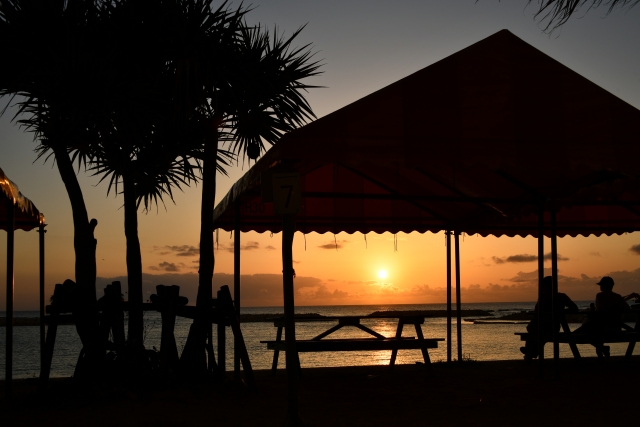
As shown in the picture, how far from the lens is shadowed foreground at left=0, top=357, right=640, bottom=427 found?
6211 mm

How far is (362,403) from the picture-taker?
7.19 m

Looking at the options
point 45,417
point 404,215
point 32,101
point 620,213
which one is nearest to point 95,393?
point 45,417

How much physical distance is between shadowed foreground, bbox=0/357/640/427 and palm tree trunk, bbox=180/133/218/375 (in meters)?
0.29

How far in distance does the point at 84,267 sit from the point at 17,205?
4.85ft

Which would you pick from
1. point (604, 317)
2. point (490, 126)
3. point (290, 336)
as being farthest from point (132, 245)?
point (604, 317)

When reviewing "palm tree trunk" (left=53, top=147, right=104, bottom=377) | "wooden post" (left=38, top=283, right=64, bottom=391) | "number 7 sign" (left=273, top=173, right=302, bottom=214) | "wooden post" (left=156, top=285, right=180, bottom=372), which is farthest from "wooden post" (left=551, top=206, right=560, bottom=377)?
"wooden post" (left=38, top=283, right=64, bottom=391)

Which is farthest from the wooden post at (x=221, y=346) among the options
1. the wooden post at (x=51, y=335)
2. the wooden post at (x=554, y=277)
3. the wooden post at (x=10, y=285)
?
the wooden post at (x=554, y=277)

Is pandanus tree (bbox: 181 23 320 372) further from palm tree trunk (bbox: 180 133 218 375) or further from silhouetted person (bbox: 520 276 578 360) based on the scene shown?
silhouetted person (bbox: 520 276 578 360)

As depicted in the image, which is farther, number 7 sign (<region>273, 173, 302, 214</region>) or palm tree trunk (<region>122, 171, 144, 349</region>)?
palm tree trunk (<region>122, 171, 144, 349</region>)

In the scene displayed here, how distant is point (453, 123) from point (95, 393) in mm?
4395

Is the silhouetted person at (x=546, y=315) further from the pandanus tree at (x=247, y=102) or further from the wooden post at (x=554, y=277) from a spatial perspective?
the pandanus tree at (x=247, y=102)

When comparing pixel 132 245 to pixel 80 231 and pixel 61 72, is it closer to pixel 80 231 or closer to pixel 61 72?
pixel 80 231

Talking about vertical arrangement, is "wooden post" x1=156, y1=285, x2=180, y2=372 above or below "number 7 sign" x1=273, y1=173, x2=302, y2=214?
below

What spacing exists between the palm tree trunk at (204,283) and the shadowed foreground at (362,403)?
29 cm
